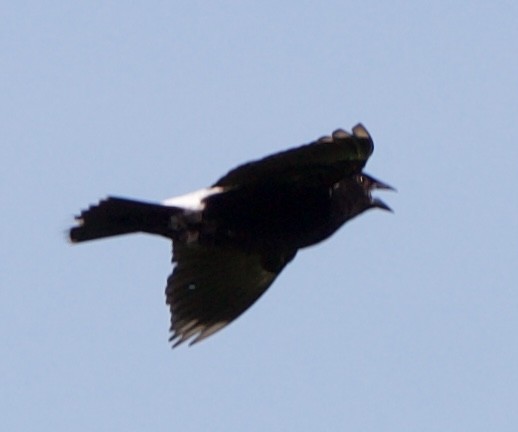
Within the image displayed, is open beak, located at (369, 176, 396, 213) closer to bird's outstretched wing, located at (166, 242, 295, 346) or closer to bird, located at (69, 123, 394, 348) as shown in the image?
bird, located at (69, 123, 394, 348)

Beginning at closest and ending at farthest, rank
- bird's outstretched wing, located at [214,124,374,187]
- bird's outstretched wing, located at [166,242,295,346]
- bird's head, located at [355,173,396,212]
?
bird's outstretched wing, located at [214,124,374,187]
bird's head, located at [355,173,396,212]
bird's outstretched wing, located at [166,242,295,346]

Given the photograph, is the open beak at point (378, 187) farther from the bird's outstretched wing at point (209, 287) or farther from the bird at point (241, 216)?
the bird's outstretched wing at point (209, 287)

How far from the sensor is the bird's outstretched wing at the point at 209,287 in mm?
9367

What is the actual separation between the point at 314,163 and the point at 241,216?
492 mm

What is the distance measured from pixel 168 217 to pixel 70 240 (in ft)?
1.75

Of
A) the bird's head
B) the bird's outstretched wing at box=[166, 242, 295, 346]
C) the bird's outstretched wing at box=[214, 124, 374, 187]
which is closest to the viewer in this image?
the bird's outstretched wing at box=[214, 124, 374, 187]

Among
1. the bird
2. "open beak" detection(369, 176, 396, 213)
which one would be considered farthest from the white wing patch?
"open beak" detection(369, 176, 396, 213)

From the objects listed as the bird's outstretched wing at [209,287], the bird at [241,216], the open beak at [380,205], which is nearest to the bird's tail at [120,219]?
the bird at [241,216]

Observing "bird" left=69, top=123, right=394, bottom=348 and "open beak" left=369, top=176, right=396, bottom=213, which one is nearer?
"bird" left=69, top=123, right=394, bottom=348

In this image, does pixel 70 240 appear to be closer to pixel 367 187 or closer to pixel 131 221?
pixel 131 221

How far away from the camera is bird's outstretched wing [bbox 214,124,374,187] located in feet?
27.7

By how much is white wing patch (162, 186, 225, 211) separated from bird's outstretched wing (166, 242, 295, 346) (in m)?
0.53

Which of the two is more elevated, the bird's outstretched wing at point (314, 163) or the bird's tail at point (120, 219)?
the bird's tail at point (120, 219)

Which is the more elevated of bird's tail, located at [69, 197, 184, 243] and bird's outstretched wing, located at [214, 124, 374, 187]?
bird's tail, located at [69, 197, 184, 243]
